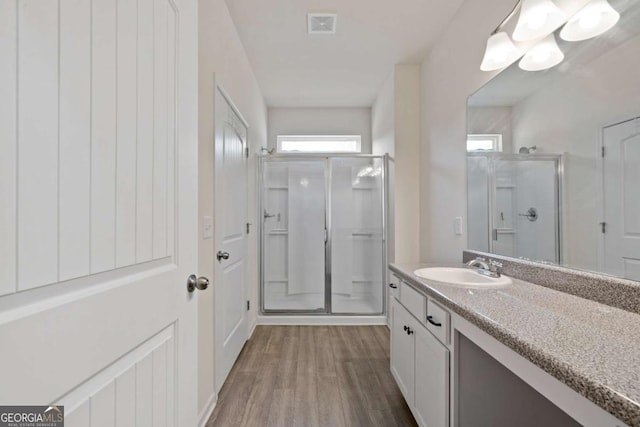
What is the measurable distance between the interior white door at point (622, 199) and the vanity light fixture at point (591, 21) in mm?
378

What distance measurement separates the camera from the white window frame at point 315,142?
12.8ft

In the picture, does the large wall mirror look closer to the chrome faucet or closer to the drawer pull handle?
the chrome faucet

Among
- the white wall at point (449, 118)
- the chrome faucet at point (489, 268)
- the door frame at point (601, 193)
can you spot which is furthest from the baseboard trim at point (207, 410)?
the door frame at point (601, 193)

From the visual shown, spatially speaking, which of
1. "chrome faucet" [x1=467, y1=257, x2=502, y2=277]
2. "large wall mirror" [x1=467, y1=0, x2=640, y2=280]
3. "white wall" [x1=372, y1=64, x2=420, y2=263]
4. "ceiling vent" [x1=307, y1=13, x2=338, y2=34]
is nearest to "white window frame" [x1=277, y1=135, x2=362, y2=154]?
"white wall" [x1=372, y1=64, x2=420, y2=263]

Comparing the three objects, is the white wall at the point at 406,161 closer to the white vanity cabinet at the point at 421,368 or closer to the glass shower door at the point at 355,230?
the glass shower door at the point at 355,230

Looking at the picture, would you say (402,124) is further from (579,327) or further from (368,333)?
(579,327)

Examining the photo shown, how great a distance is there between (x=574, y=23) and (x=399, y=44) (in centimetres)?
147

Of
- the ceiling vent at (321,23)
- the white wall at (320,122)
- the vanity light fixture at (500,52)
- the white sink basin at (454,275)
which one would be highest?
the ceiling vent at (321,23)

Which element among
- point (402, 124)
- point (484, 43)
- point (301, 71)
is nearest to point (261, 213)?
point (301, 71)

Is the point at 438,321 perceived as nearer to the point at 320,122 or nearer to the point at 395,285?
the point at 395,285

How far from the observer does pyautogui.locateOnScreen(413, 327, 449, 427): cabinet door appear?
1.16 metres

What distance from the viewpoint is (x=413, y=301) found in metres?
1.50

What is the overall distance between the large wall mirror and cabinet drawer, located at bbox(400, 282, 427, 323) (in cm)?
56

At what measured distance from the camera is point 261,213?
3.20 m
